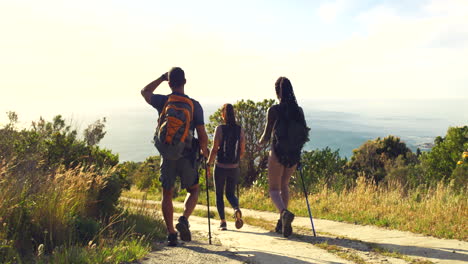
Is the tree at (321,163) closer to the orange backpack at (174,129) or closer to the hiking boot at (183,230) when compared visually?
the hiking boot at (183,230)

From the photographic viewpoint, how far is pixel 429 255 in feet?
16.9

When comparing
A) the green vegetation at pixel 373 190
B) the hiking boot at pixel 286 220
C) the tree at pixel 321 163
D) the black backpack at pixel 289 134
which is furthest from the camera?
the tree at pixel 321 163

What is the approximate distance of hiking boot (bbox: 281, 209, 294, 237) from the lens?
5.96 m

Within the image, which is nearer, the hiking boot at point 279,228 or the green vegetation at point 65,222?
the green vegetation at point 65,222

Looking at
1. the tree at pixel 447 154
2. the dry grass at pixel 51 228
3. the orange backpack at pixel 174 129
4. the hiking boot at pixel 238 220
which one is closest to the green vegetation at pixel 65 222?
the dry grass at pixel 51 228

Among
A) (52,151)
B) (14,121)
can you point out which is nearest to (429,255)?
(52,151)

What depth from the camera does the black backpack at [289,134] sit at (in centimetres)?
623

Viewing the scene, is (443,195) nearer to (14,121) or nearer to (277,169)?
(277,169)

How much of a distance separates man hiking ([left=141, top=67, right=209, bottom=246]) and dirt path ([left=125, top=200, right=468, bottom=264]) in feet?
1.89

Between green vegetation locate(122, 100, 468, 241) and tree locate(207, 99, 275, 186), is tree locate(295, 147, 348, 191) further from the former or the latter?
tree locate(207, 99, 275, 186)

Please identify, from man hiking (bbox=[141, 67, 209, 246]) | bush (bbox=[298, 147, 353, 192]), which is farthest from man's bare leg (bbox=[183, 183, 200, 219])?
bush (bbox=[298, 147, 353, 192])

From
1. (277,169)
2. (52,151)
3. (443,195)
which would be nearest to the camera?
(277,169)

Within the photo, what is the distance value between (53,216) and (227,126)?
3.22 m

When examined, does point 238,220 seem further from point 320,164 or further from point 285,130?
point 320,164
